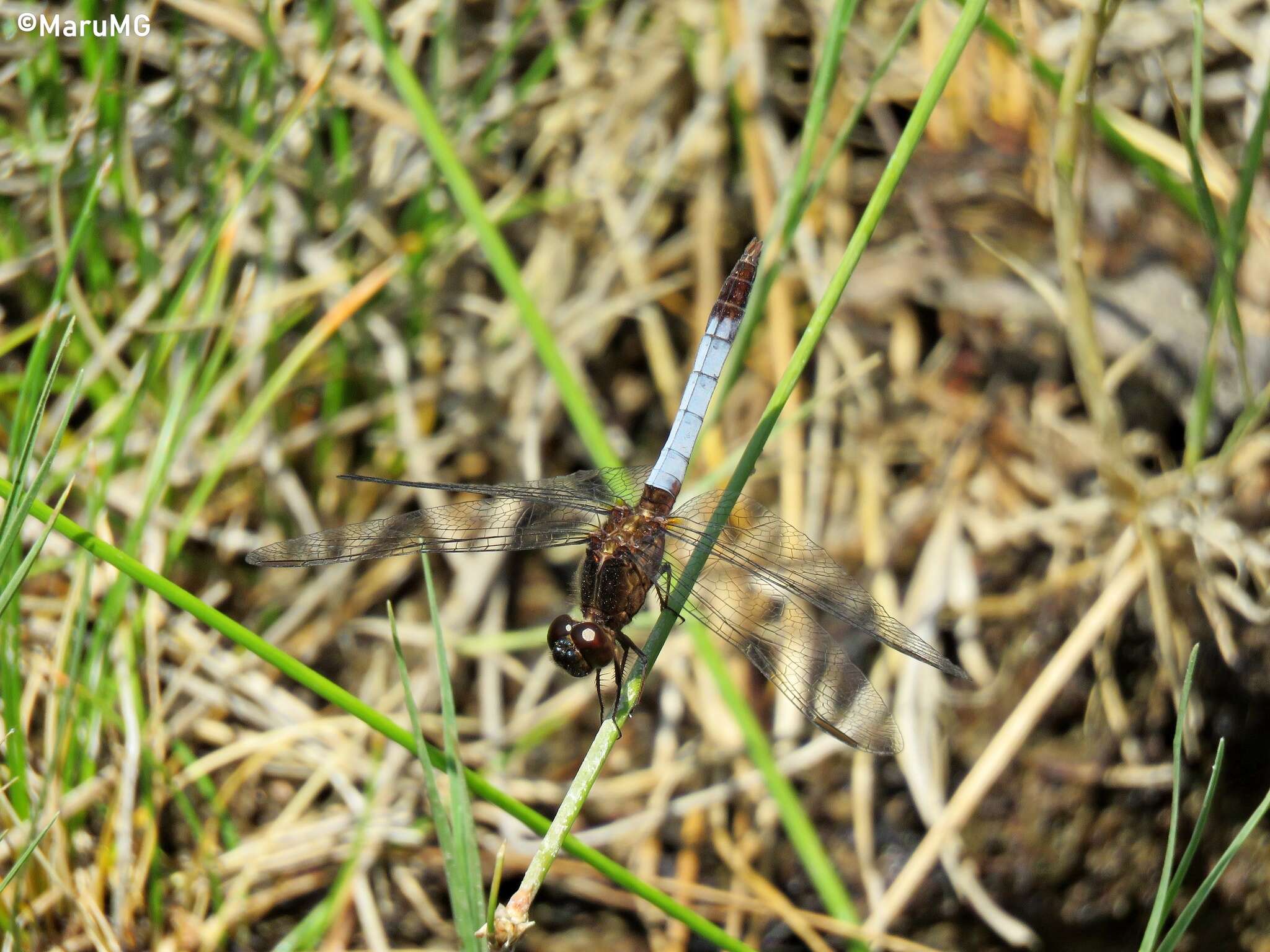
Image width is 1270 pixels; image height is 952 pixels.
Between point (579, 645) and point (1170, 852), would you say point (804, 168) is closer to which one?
point (579, 645)

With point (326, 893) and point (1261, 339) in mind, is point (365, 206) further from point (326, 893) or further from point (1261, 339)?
point (1261, 339)

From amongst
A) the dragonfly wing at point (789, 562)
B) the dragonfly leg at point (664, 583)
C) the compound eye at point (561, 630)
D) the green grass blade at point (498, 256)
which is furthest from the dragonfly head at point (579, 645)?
the green grass blade at point (498, 256)

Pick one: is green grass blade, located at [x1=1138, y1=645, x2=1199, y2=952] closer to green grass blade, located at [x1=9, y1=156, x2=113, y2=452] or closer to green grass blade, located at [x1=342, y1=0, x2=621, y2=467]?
green grass blade, located at [x1=342, y1=0, x2=621, y2=467]

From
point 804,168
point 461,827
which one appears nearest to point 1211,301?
point 804,168

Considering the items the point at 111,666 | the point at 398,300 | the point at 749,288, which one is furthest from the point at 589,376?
the point at 111,666

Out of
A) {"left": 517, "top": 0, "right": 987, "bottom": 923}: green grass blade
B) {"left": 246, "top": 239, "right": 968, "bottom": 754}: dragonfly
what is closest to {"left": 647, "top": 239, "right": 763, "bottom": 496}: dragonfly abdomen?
{"left": 246, "top": 239, "right": 968, "bottom": 754}: dragonfly

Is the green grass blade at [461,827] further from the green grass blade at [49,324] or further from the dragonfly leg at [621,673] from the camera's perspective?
the green grass blade at [49,324]
